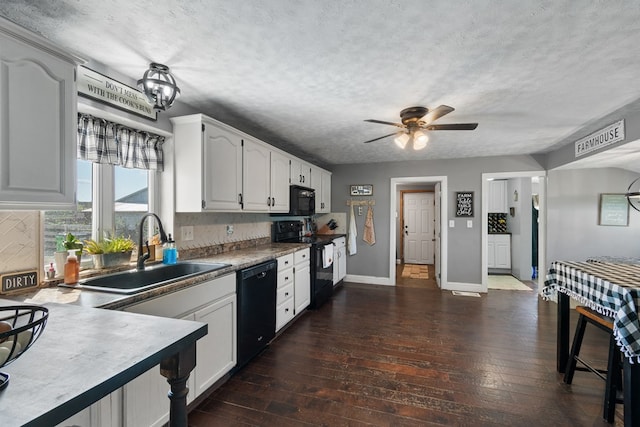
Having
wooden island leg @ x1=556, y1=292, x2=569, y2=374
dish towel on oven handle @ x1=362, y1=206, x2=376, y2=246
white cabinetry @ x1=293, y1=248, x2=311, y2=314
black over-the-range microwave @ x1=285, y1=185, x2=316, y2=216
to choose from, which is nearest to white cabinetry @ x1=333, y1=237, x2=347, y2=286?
dish towel on oven handle @ x1=362, y1=206, x2=376, y2=246

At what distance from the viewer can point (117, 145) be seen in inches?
81.8

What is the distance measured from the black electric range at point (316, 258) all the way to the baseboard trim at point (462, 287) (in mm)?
2034

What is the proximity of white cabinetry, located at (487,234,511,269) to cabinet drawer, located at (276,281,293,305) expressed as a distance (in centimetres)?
469

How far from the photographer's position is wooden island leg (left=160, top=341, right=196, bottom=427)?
3.25 ft

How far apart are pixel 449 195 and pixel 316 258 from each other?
268cm

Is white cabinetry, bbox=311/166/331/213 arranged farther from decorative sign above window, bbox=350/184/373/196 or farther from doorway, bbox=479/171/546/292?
doorway, bbox=479/171/546/292

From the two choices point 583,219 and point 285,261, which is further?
point 583,219

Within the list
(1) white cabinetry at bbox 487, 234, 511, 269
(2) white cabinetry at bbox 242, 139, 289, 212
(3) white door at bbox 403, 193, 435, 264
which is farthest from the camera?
(3) white door at bbox 403, 193, 435, 264

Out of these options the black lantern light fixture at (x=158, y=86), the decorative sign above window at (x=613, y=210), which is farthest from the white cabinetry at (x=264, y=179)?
the decorative sign above window at (x=613, y=210)

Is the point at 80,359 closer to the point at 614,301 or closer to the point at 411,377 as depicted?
the point at 411,377

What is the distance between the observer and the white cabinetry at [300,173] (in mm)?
3926

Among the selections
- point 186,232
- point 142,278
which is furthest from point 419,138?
point 142,278

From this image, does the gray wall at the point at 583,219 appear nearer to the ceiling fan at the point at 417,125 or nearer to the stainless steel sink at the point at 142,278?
the ceiling fan at the point at 417,125

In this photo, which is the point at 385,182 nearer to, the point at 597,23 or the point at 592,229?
the point at 592,229
